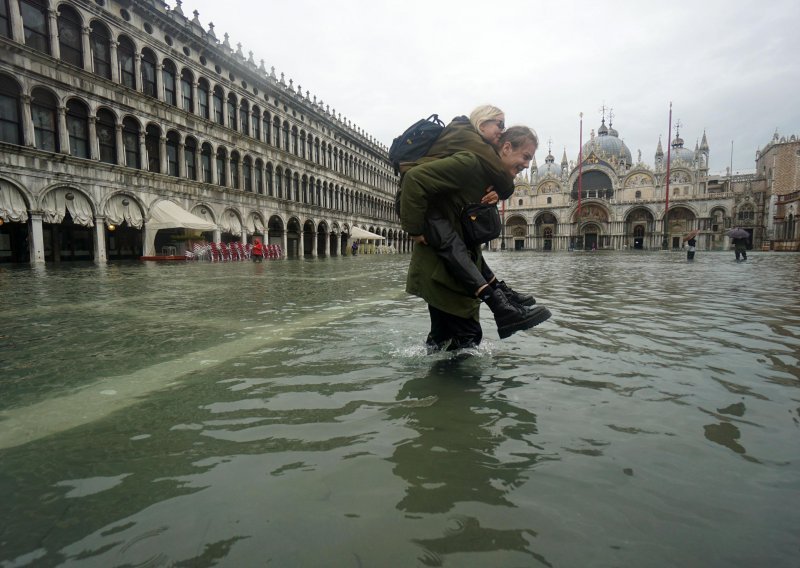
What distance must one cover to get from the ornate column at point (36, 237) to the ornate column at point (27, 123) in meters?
2.87

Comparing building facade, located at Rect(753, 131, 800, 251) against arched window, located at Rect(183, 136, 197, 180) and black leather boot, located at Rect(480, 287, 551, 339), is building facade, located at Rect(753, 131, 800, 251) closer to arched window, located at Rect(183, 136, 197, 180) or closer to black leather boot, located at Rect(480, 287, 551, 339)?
arched window, located at Rect(183, 136, 197, 180)

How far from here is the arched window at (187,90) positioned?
25.3 m

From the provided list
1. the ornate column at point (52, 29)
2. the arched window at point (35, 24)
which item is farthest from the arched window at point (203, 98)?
the arched window at point (35, 24)

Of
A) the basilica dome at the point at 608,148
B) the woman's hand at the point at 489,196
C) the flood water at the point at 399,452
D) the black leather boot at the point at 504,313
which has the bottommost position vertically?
the flood water at the point at 399,452

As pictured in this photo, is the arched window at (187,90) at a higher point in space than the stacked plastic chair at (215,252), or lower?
higher

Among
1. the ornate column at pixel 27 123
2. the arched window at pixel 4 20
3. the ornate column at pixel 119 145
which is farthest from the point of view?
the ornate column at pixel 119 145

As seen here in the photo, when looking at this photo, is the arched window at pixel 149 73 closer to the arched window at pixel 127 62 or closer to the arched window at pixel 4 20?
the arched window at pixel 127 62

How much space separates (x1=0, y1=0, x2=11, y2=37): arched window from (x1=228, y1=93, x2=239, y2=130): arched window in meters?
12.7

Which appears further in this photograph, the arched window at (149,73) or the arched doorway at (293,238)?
the arched doorway at (293,238)

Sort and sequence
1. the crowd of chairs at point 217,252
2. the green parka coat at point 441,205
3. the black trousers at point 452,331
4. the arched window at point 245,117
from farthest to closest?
1. the arched window at point 245,117
2. the crowd of chairs at point 217,252
3. the black trousers at point 452,331
4. the green parka coat at point 441,205

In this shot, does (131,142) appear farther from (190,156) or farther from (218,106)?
(218,106)

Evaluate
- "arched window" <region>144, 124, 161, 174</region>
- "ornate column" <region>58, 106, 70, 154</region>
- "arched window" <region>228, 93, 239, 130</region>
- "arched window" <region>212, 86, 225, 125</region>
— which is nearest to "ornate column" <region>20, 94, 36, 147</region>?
"ornate column" <region>58, 106, 70, 154</region>

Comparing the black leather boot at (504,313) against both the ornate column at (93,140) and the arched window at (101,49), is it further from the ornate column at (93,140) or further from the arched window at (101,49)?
the arched window at (101,49)

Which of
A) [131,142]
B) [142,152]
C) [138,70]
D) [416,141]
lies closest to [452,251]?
[416,141]
